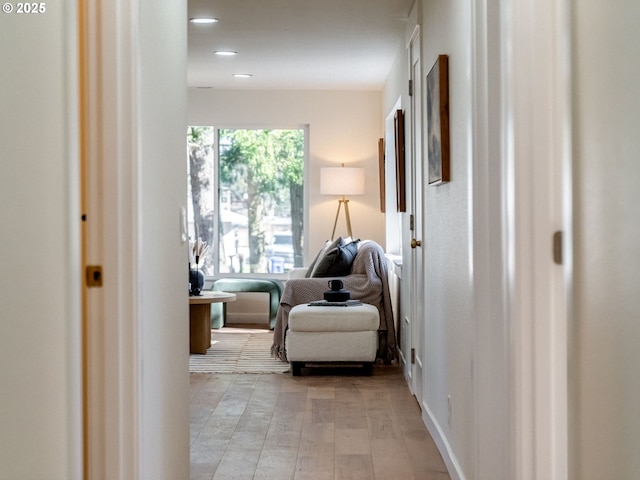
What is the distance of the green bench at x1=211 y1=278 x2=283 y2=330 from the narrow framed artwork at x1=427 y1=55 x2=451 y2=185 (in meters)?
4.63

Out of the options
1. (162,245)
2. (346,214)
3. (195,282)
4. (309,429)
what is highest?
(346,214)

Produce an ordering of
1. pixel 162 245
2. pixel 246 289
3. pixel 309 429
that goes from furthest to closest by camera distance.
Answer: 1. pixel 246 289
2. pixel 309 429
3. pixel 162 245

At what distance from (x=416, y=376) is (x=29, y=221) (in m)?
3.67

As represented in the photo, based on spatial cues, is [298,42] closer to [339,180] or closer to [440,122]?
[339,180]

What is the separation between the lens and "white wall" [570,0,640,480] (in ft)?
4.43

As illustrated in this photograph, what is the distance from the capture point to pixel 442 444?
3789 mm

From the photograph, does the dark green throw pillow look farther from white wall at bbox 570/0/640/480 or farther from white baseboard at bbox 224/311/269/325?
white wall at bbox 570/0/640/480

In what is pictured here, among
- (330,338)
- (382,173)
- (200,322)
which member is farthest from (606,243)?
(382,173)

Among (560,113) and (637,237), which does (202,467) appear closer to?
(560,113)

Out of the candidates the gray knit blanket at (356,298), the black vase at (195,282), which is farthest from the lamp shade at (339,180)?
the gray knit blanket at (356,298)

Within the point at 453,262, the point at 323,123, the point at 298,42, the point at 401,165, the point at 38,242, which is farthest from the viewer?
the point at 323,123

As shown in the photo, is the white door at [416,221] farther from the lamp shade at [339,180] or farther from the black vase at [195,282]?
the lamp shade at [339,180]

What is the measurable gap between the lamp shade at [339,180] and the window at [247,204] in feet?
1.88

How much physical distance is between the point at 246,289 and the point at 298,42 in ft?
9.48
